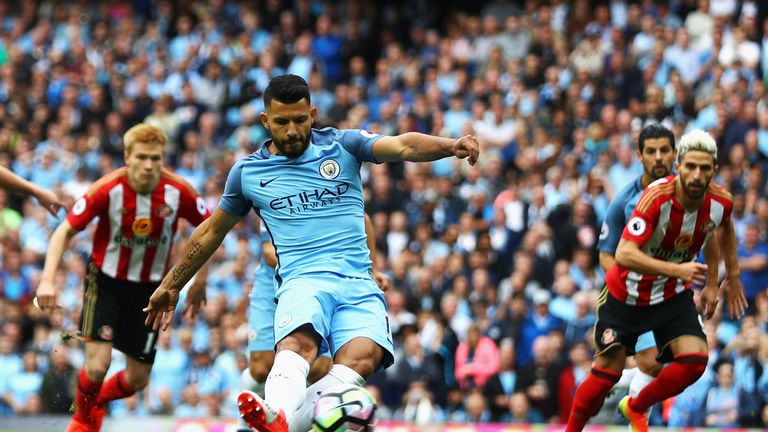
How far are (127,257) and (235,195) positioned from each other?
250 cm

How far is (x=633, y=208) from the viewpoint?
10.5 metres

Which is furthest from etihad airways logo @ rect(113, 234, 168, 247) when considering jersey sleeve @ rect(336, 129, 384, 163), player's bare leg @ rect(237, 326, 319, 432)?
player's bare leg @ rect(237, 326, 319, 432)

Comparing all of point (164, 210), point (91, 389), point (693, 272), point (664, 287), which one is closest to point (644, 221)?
point (664, 287)

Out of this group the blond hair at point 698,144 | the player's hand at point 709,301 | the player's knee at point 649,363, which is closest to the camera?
the blond hair at point 698,144

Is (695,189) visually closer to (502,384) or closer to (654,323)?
(654,323)

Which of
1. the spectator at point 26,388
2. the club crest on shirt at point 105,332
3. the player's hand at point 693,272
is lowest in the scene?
the spectator at point 26,388

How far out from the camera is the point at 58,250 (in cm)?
1058

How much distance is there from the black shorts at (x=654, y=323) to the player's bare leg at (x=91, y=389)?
3983 millimetres

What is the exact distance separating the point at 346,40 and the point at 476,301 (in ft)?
25.2

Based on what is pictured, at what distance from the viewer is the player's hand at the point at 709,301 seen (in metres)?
10.4

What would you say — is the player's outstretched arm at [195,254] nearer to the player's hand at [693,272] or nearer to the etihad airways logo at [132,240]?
the etihad airways logo at [132,240]

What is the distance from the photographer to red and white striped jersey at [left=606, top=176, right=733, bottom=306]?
9820 mm

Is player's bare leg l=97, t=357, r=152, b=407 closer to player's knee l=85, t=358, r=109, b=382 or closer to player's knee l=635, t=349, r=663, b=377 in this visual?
player's knee l=85, t=358, r=109, b=382

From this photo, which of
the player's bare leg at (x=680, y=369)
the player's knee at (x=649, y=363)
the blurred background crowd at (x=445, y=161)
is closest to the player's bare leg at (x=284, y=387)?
the player's bare leg at (x=680, y=369)
